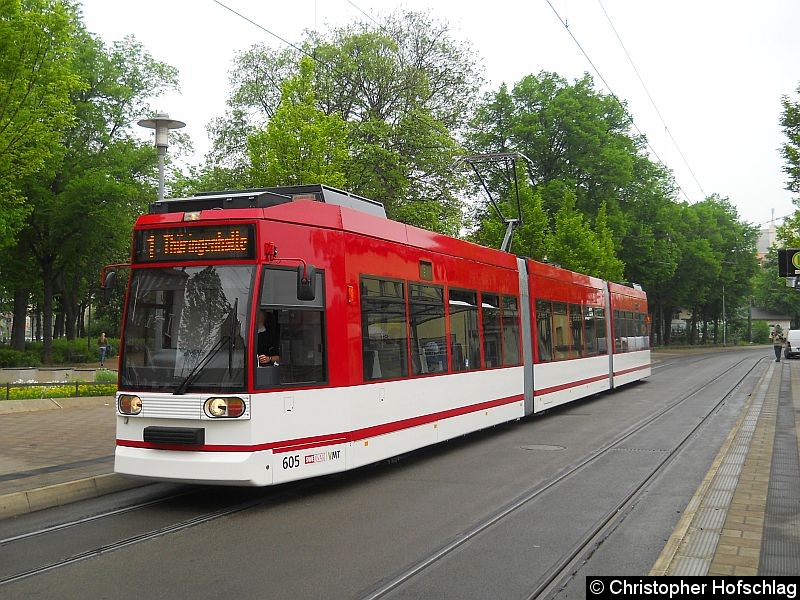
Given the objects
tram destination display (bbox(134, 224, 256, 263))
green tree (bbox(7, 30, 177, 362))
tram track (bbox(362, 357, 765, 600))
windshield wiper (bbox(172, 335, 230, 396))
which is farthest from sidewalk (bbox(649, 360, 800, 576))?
green tree (bbox(7, 30, 177, 362))

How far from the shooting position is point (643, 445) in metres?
12.2

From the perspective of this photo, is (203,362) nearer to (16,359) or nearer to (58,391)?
(58,391)

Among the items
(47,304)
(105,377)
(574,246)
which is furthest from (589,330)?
(47,304)

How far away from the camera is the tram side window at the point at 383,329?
938 cm

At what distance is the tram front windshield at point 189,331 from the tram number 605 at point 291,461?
911 mm

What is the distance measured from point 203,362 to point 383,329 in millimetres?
2590

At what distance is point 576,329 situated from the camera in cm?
1923

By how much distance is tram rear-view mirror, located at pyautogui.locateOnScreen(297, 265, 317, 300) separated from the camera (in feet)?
25.7

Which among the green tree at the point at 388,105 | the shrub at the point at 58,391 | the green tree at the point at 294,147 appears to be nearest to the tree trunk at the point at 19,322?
the green tree at the point at 388,105

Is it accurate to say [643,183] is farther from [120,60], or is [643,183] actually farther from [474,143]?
[120,60]

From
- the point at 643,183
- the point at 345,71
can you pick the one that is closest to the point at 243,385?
the point at 345,71

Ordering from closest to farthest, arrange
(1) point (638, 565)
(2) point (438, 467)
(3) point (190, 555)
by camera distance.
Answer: (1) point (638, 565)
(3) point (190, 555)
(2) point (438, 467)

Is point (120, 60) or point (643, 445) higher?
point (120, 60)

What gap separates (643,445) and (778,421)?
4267mm
